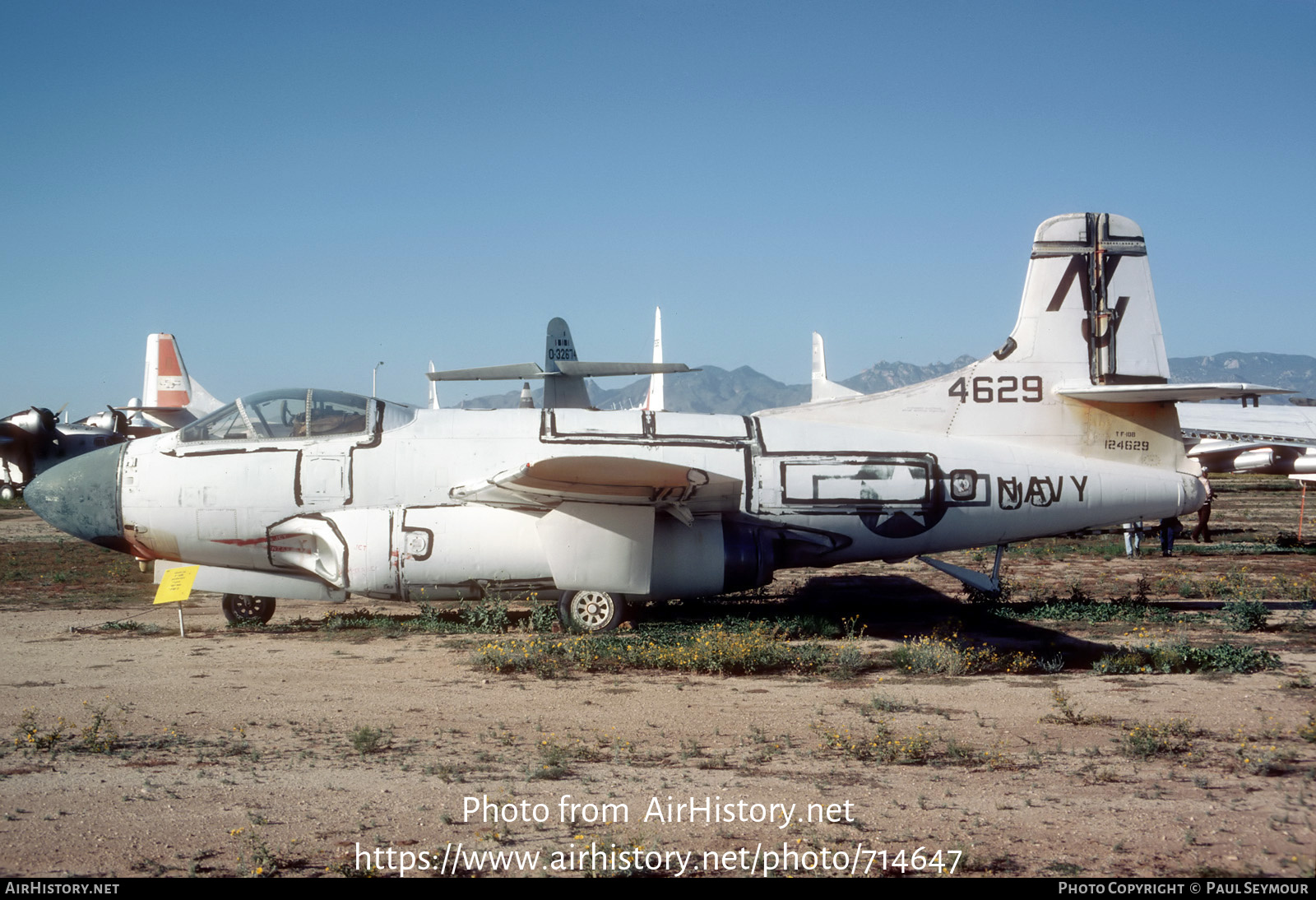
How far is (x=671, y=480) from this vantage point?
34.4 feet

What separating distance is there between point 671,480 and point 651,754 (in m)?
4.22

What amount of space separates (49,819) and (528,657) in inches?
200

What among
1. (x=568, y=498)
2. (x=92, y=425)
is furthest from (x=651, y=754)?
(x=92, y=425)

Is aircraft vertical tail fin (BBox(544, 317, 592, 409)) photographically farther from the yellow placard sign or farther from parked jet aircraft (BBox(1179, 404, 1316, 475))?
parked jet aircraft (BBox(1179, 404, 1316, 475))

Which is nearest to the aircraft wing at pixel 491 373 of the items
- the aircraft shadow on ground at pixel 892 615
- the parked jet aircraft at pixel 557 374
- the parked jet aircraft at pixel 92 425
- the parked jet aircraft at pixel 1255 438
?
the parked jet aircraft at pixel 557 374

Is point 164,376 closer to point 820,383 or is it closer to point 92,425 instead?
point 92,425

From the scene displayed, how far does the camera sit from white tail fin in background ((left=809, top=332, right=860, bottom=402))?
3738 cm

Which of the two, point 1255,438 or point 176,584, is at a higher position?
point 1255,438

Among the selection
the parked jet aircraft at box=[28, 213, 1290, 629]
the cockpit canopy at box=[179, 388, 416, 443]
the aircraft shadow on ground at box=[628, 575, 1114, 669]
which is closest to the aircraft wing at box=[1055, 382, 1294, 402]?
the parked jet aircraft at box=[28, 213, 1290, 629]

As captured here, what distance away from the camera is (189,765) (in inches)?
246

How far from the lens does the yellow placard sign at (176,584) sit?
11211 mm

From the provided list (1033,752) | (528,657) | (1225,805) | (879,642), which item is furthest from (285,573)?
(1225,805)

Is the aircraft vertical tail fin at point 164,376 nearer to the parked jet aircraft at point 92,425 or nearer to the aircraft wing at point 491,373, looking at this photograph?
the parked jet aircraft at point 92,425

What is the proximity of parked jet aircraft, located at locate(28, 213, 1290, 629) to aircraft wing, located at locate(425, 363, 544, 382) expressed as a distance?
47.1ft
